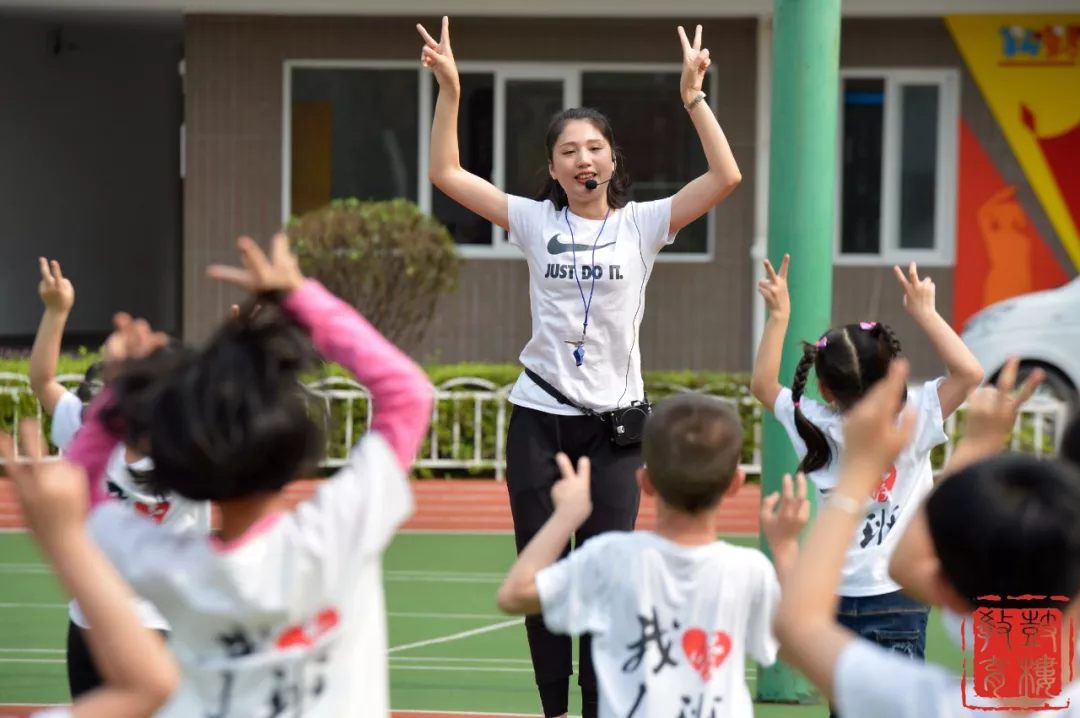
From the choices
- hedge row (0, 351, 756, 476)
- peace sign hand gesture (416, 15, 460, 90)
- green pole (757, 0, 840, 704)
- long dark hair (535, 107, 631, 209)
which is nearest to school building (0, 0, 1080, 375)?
hedge row (0, 351, 756, 476)

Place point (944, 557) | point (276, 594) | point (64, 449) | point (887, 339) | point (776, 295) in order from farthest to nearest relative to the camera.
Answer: point (776, 295) → point (887, 339) → point (64, 449) → point (276, 594) → point (944, 557)

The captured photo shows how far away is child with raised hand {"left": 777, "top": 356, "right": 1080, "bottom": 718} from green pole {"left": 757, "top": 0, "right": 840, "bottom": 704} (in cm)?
353

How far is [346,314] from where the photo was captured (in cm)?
268

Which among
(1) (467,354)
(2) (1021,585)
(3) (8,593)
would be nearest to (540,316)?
(2) (1021,585)

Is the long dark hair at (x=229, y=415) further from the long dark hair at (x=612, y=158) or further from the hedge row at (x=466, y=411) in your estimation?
the hedge row at (x=466, y=411)

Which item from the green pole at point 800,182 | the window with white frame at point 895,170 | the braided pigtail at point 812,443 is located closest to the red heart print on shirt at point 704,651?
the braided pigtail at point 812,443

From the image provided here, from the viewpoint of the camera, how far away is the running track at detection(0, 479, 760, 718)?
10203 mm

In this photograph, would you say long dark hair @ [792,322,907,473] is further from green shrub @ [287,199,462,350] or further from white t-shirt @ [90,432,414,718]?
green shrub @ [287,199,462,350]

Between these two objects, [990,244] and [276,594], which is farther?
[990,244]

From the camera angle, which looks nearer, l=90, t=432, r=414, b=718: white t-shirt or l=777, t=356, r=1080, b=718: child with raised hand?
l=777, t=356, r=1080, b=718: child with raised hand

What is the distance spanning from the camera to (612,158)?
186 inches

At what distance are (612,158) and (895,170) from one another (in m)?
10.9

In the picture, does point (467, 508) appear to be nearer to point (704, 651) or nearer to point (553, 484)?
point (553, 484)

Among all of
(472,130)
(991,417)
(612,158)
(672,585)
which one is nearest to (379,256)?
(472,130)
